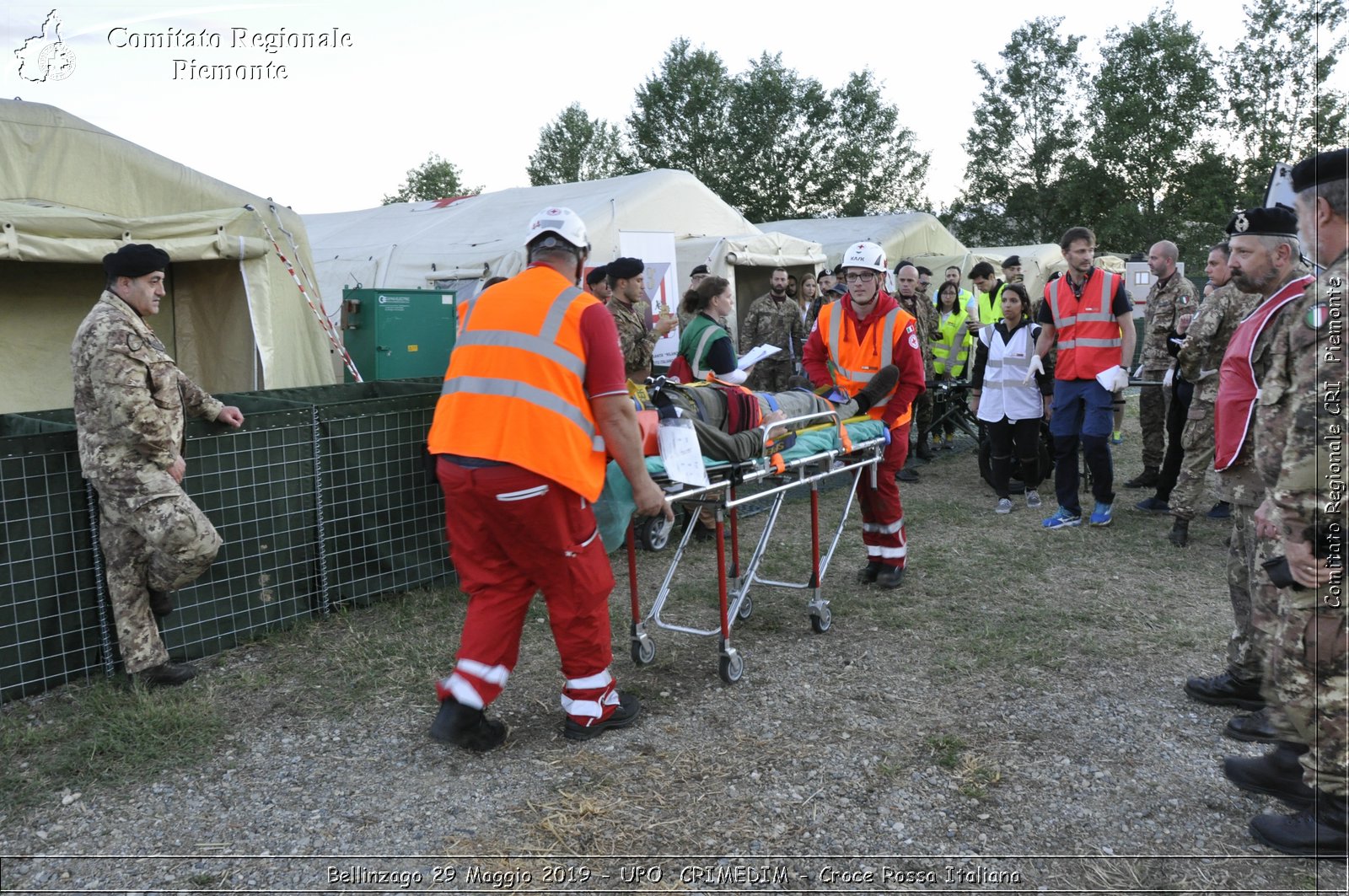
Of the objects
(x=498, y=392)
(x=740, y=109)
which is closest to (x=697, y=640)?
(x=498, y=392)

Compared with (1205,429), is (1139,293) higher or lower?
higher

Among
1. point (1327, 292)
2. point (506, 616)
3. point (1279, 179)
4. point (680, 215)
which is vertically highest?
point (680, 215)

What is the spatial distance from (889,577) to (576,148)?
5023cm

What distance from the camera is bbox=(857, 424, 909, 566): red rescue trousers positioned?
5.58 metres

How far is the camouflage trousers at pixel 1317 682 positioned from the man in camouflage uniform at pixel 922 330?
645 cm

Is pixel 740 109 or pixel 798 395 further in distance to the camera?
pixel 740 109

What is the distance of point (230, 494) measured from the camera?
4.75 m

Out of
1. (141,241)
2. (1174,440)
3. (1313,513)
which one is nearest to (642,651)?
(1313,513)

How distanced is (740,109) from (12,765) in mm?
47383

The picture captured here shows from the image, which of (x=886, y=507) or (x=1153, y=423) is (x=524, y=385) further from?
(x=1153, y=423)

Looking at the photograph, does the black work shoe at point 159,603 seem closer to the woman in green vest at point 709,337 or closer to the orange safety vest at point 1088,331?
the woman in green vest at point 709,337

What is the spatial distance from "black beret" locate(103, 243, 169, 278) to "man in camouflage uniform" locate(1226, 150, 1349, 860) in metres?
4.46

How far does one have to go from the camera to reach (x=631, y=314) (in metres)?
6.73

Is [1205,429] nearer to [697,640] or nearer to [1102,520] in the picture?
[1102,520]
